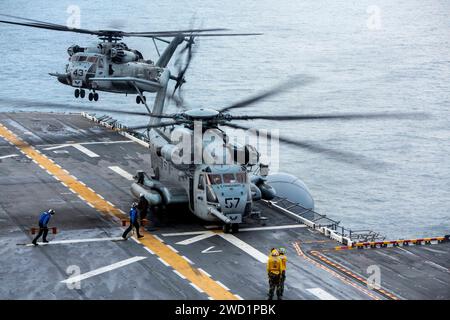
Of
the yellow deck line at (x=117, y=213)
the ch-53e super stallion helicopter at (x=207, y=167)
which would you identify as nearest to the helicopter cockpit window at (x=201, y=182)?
the ch-53e super stallion helicopter at (x=207, y=167)

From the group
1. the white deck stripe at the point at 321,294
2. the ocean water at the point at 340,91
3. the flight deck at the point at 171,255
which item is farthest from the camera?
the ocean water at the point at 340,91

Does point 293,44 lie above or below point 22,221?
above

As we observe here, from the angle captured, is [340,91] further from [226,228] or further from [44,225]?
[44,225]

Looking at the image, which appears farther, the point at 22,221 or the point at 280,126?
the point at 280,126

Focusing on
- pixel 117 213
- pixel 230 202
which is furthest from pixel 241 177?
pixel 117 213

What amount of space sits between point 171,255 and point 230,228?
150 inches

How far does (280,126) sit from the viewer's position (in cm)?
9400

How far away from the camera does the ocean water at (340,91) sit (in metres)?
68.8

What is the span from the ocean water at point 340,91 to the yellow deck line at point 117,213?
1849cm

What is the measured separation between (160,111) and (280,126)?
46.0 metres

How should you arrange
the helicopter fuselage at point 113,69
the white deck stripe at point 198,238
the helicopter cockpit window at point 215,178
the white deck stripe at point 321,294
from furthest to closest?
the helicopter fuselage at point 113,69 < the helicopter cockpit window at point 215,178 < the white deck stripe at point 198,238 < the white deck stripe at point 321,294

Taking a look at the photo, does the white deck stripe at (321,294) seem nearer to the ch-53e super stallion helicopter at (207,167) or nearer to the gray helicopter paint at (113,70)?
the ch-53e super stallion helicopter at (207,167)
